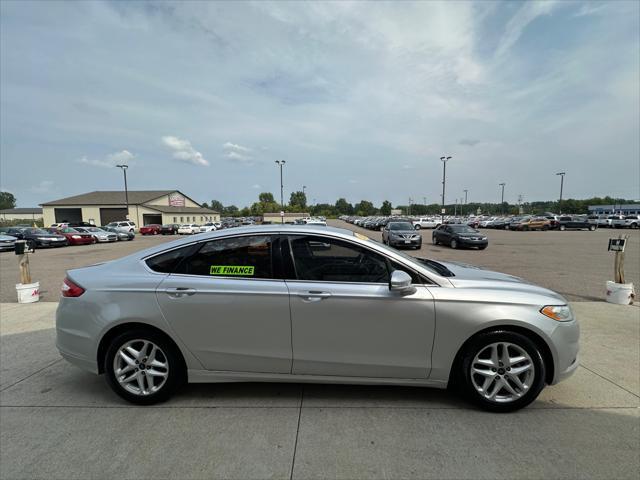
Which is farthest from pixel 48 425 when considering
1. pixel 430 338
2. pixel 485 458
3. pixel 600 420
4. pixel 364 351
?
pixel 600 420

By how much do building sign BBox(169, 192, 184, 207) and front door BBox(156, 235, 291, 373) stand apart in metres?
74.8

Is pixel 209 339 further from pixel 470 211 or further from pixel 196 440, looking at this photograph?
pixel 470 211

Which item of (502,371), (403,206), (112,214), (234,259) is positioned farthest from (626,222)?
(403,206)

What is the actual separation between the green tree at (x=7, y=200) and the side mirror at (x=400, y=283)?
197m

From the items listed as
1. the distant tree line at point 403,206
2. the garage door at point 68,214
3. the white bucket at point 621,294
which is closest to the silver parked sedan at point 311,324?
the white bucket at point 621,294

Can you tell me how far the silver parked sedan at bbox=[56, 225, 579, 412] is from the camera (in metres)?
2.63

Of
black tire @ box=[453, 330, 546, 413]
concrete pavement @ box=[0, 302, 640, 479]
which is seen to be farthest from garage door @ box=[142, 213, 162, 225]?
black tire @ box=[453, 330, 546, 413]

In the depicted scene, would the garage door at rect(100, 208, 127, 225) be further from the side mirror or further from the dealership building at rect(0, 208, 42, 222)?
the side mirror

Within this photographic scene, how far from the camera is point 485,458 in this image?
7.25 ft

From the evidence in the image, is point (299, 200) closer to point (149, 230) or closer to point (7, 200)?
point (149, 230)

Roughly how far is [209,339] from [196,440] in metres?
0.75

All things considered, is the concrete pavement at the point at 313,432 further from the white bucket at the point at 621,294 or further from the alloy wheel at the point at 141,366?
the white bucket at the point at 621,294

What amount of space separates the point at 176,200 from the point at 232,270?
76772mm

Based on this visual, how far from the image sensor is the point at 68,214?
5772 centimetres
